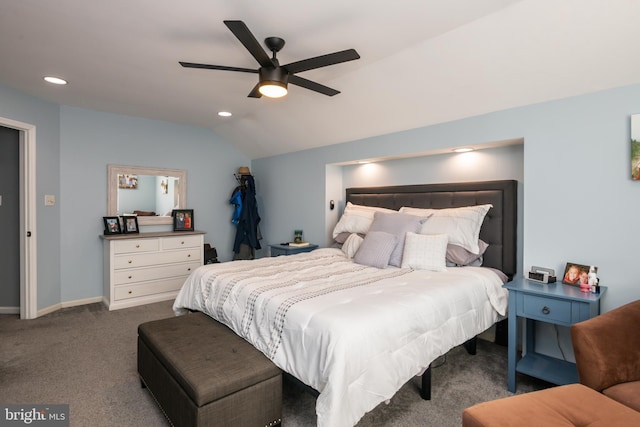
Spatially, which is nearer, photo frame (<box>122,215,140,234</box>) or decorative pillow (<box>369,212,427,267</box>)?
decorative pillow (<box>369,212,427,267</box>)

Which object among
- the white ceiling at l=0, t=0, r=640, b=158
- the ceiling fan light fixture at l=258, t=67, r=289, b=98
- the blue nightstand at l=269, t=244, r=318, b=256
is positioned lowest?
the blue nightstand at l=269, t=244, r=318, b=256

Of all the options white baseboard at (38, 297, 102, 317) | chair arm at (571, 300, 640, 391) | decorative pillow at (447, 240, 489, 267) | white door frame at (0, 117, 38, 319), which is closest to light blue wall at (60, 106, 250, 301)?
white baseboard at (38, 297, 102, 317)

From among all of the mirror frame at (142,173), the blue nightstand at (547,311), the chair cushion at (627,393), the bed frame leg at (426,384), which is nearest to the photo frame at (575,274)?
the blue nightstand at (547,311)

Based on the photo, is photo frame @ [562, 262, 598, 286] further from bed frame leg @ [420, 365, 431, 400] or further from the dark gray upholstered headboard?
bed frame leg @ [420, 365, 431, 400]

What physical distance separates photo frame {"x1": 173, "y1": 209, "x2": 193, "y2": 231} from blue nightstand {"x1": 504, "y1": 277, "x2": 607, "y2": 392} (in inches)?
160

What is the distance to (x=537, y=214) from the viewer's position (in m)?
2.47

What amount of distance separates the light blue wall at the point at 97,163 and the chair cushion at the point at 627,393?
4.70 m

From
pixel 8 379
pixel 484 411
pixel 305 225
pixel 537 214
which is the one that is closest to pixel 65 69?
pixel 8 379

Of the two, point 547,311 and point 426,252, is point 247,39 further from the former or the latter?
point 547,311

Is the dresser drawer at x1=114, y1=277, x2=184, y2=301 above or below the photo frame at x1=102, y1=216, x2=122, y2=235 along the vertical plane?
below

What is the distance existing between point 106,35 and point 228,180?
3.05m

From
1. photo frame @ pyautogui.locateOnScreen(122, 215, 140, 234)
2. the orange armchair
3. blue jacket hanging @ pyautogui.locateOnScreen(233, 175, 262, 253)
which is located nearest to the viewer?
the orange armchair

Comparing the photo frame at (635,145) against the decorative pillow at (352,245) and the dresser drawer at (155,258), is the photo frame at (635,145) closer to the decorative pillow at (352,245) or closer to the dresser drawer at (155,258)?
the decorative pillow at (352,245)

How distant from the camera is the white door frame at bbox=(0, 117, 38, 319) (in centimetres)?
339
